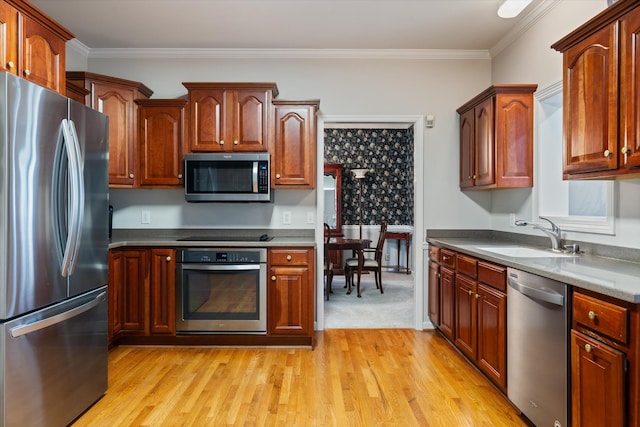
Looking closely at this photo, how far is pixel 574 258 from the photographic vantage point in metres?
2.32

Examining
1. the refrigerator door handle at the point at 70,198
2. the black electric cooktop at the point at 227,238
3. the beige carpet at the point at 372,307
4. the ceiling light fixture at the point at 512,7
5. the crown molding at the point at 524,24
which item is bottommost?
the beige carpet at the point at 372,307

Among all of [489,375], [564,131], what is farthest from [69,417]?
[564,131]

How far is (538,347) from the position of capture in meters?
1.99

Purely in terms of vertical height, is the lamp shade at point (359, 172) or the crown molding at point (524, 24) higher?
the crown molding at point (524, 24)

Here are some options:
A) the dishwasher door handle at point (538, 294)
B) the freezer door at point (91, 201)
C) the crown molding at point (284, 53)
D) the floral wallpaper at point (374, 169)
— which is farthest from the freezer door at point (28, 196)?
the floral wallpaper at point (374, 169)

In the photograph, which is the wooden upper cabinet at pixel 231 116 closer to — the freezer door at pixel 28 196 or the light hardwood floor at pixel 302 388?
the freezer door at pixel 28 196

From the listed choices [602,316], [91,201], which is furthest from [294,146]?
[602,316]

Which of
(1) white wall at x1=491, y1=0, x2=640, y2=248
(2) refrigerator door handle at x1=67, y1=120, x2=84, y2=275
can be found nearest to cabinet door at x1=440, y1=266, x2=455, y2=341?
(1) white wall at x1=491, y1=0, x2=640, y2=248

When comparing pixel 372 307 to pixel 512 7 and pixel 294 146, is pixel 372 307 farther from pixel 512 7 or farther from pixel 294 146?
pixel 512 7

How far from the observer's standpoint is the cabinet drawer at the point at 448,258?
3194mm

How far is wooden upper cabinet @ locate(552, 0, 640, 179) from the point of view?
5.64 feet

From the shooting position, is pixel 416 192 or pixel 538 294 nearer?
pixel 538 294

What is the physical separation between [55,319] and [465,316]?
2.61 meters

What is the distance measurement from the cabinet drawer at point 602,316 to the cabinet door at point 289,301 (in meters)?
2.02
